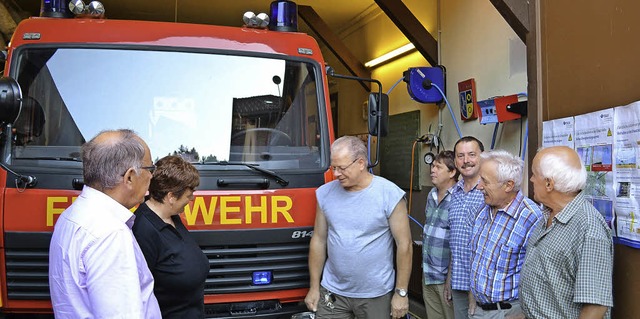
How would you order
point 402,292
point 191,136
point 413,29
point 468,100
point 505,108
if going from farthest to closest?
point 413,29
point 468,100
point 505,108
point 191,136
point 402,292

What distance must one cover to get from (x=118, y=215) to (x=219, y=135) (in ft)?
5.73

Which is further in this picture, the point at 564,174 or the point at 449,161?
the point at 449,161

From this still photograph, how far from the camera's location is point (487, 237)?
109 inches

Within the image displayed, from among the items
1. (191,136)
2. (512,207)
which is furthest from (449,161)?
(191,136)

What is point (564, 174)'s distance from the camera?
7.22ft

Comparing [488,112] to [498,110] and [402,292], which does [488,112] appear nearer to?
[498,110]

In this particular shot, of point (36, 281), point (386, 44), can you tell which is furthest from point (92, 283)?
point (386, 44)

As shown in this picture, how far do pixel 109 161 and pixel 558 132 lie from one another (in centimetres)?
212

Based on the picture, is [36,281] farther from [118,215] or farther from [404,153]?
[404,153]

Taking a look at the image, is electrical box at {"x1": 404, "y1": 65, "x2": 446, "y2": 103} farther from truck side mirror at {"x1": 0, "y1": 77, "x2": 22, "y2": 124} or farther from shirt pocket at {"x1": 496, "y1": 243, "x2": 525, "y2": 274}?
truck side mirror at {"x1": 0, "y1": 77, "x2": 22, "y2": 124}

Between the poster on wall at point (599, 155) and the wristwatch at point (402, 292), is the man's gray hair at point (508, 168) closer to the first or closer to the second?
the poster on wall at point (599, 155)

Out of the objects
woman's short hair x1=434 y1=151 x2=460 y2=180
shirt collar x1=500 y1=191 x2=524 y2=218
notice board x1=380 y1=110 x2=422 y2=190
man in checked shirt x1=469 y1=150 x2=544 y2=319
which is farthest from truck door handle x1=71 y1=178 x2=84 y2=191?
notice board x1=380 y1=110 x2=422 y2=190

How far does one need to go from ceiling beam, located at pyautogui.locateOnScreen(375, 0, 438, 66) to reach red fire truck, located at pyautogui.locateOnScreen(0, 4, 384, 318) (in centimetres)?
292

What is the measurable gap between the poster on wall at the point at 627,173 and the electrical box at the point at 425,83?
153 inches
